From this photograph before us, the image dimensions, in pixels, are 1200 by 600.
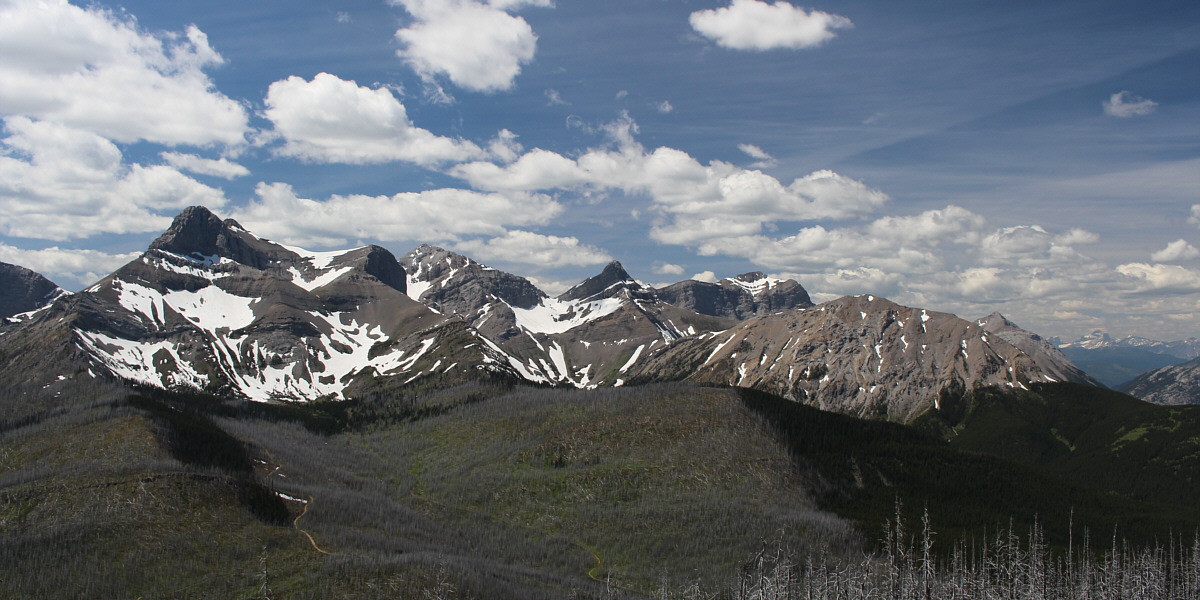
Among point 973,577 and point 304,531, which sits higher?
point 304,531

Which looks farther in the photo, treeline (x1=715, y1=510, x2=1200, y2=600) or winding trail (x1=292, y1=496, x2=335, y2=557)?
winding trail (x1=292, y1=496, x2=335, y2=557)

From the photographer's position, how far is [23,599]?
12056 centimetres

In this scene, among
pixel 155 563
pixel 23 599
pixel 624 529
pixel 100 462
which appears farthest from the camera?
pixel 624 529

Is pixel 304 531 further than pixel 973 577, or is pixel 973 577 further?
pixel 304 531

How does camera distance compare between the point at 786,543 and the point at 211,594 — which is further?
the point at 786,543

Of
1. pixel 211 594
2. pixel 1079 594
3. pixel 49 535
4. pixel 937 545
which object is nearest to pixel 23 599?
pixel 49 535

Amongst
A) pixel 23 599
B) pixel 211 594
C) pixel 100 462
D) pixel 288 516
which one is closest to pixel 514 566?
pixel 288 516

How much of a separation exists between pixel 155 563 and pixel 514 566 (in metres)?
71.3

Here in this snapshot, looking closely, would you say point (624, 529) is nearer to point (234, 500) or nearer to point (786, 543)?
point (786, 543)

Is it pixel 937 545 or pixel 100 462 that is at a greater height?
pixel 100 462

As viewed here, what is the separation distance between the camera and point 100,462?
175250mm

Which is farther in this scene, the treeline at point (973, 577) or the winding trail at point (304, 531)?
the winding trail at point (304, 531)

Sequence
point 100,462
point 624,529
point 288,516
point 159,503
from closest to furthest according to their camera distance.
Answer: point 159,503 < point 288,516 < point 100,462 < point 624,529

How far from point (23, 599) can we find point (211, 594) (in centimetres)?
2977
